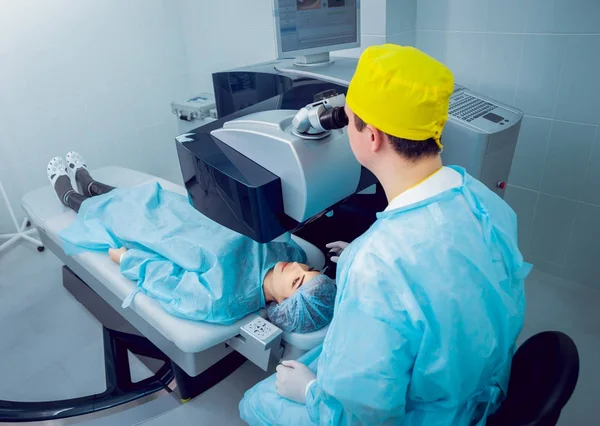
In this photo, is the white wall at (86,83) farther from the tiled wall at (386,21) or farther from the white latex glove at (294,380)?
the white latex glove at (294,380)

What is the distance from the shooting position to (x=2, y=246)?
2545 millimetres

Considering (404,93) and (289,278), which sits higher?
(404,93)

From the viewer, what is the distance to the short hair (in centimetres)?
83

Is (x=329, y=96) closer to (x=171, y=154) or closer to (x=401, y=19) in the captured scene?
(x=401, y=19)

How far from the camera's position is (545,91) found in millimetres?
1928

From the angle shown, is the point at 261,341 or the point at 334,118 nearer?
the point at 334,118

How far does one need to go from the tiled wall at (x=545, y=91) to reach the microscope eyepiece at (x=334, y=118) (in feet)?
4.47

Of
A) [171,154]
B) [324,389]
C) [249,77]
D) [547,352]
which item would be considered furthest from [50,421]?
[171,154]

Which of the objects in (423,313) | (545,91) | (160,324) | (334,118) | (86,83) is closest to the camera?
(423,313)

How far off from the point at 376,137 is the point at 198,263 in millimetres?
755

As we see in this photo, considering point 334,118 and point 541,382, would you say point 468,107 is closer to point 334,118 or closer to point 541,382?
point 334,118

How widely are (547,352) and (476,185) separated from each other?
0.38 metres

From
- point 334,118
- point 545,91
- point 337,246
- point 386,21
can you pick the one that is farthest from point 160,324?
point 545,91

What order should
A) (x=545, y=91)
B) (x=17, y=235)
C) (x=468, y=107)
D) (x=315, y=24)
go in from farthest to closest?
1. (x=17, y=235)
2. (x=545, y=91)
3. (x=315, y=24)
4. (x=468, y=107)
